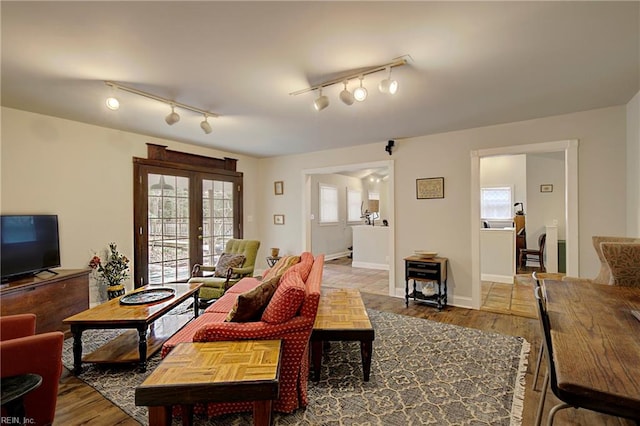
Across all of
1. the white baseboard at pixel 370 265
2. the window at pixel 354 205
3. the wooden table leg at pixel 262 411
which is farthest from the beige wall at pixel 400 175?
the window at pixel 354 205

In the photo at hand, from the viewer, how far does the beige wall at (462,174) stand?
10.8 feet

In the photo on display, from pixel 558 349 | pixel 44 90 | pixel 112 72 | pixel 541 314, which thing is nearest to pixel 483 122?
pixel 541 314

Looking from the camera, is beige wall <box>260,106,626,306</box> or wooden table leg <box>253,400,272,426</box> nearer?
wooden table leg <box>253,400,272,426</box>

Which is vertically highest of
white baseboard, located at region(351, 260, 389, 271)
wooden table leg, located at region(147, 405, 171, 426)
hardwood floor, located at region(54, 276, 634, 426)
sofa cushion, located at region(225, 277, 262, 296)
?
sofa cushion, located at region(225, 277, 262, 296)

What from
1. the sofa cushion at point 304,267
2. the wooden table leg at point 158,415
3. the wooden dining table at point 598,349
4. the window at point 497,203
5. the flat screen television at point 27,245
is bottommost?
the wooden table leg at point 158,415

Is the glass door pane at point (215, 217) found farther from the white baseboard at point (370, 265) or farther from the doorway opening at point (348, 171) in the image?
the white baseboard at point (370, 265)

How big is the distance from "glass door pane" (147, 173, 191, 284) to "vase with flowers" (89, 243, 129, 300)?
521mm

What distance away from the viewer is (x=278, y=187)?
6.09 m

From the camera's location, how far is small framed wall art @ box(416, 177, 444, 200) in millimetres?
4309

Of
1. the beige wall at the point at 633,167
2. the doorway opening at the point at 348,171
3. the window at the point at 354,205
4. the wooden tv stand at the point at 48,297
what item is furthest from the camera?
the window at the point at 354,205

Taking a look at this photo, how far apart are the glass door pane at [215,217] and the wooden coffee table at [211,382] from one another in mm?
3881

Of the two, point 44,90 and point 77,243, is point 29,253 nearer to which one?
point 77,243

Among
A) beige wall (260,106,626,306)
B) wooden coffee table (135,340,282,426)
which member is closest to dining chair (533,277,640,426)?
wooden coffee table (135,340,282,426)

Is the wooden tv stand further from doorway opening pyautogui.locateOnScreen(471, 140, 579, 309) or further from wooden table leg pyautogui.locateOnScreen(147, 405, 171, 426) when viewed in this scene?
doorway opening pyautogui.locateOnScreen(471, 140, 579, 309)
